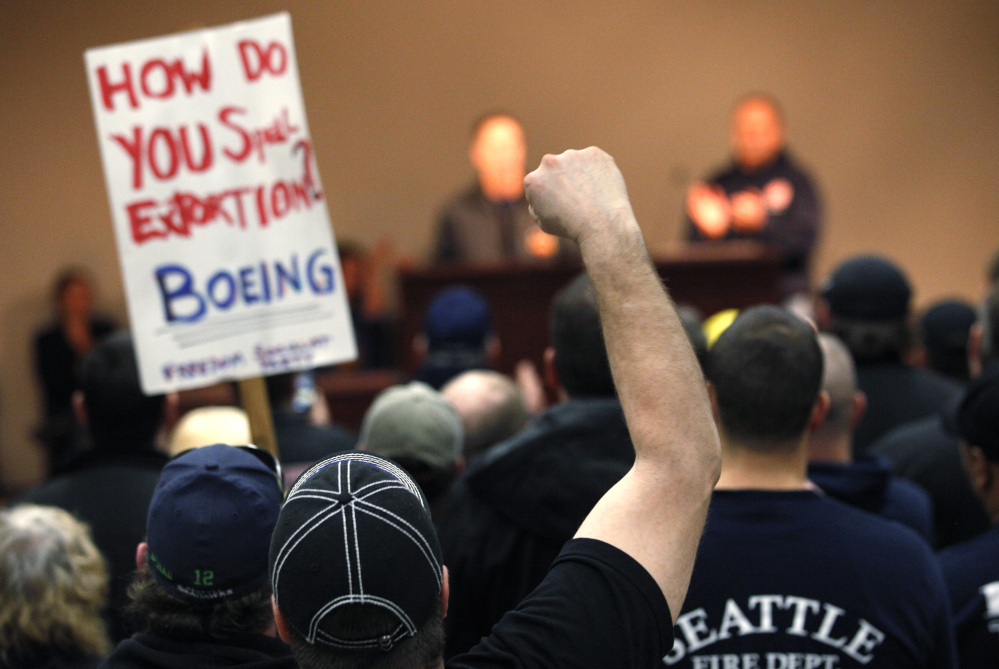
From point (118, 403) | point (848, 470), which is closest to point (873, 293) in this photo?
point (848, 470)

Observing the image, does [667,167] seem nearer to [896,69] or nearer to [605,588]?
[896,69]

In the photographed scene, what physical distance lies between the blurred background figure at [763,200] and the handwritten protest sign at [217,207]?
4.35m

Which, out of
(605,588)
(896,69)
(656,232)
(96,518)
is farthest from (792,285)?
(605,588)

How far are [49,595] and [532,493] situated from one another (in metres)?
0.86

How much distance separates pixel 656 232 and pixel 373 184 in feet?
7.39

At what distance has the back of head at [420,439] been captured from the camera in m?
2.15

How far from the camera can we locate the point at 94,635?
6.10 feet

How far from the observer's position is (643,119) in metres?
→ 8.20

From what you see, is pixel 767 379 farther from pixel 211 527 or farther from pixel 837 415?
pixel 211 527

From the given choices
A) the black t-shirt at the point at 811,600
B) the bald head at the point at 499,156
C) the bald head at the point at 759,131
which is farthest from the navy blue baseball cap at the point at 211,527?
the bald head at the point at 759,131

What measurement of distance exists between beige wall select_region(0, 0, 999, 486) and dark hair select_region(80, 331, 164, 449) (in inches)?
218

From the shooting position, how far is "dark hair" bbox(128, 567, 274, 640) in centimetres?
137

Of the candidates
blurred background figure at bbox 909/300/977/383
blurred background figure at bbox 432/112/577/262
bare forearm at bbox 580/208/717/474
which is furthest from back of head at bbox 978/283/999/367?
blurred background figure at bbox 432/112/577/262

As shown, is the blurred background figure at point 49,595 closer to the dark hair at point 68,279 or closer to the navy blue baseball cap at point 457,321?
the navy blue baseball cap at point 457,321
